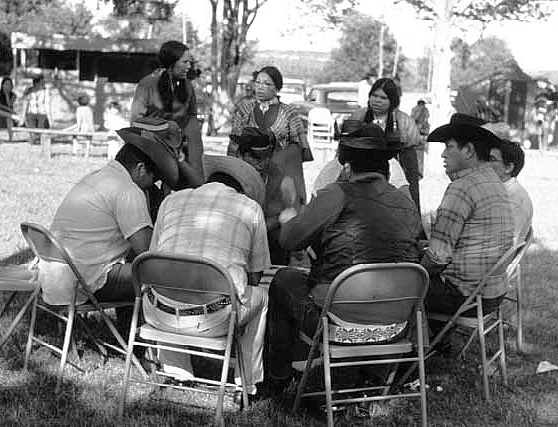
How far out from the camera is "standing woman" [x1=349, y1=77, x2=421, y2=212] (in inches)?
247

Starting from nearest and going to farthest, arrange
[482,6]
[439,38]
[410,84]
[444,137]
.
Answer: [444,137] → [439,38] → [482,6] → [410,84]

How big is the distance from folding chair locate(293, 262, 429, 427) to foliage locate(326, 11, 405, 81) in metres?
53.2

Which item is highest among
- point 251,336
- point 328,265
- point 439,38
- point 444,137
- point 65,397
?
point 439,38

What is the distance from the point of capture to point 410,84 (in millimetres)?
75562

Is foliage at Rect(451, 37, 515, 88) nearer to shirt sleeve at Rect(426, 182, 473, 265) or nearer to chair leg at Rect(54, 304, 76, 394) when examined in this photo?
shirt sleeve at Rect(426, 182, 473, 265)

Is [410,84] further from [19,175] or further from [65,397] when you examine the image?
[65,397]

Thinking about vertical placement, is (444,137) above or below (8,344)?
above

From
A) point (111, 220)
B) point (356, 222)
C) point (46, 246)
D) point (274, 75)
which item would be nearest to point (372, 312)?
point (356, 222)

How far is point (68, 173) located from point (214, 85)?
14.2 metres

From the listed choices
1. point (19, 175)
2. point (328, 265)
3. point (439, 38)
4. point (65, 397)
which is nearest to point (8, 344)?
point (65, 397)

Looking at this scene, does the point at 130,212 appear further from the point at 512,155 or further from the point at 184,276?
the point at 512,155

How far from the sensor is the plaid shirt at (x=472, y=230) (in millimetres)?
4387

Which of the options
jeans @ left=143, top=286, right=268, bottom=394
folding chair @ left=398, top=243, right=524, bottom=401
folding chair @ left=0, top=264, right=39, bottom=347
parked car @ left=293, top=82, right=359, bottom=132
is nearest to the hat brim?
folding chair @ left=398, top=243, right=524, bottom=401

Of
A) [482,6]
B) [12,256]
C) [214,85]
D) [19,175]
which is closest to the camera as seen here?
[12,256]
